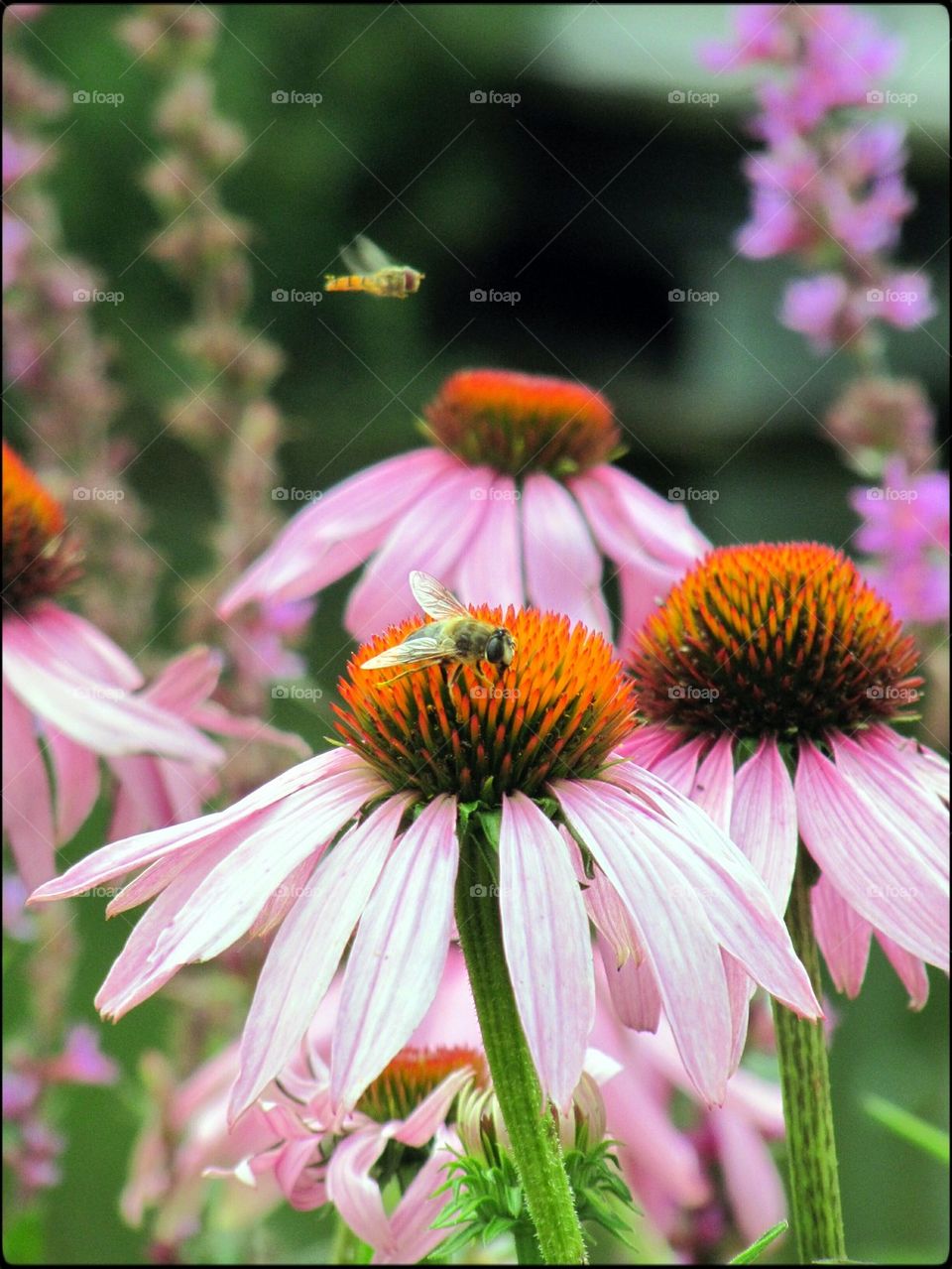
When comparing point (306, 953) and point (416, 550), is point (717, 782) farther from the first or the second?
point (416, 550)

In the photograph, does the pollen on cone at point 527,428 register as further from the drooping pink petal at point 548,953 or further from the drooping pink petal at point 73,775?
the drooping pink petal at point 548,953

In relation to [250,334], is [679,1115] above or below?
below

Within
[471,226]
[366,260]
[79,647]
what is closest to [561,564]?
[366,260]

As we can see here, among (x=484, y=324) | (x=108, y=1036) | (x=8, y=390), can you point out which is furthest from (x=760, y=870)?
(x=484, y=324)

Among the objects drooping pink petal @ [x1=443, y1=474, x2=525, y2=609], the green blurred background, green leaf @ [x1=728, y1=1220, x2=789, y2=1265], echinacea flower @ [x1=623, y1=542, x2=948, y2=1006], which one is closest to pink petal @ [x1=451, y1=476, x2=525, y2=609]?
drooping pink petal @ [x1=443, y1=474, x2=525, y2=609]

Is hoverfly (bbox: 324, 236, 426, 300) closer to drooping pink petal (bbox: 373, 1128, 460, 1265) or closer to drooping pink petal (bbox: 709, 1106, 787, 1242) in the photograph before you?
drooping pink petal (bbox: 373, 1128, 460, 1265)

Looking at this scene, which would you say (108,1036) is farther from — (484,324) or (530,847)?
(484,324)
